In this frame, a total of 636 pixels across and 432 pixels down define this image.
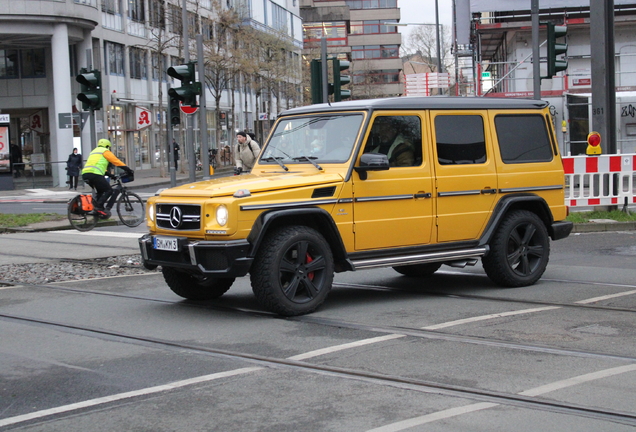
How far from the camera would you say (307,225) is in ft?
26.7

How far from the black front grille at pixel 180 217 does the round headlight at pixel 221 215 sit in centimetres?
21

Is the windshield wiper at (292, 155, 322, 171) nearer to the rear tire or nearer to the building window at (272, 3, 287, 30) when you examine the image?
the rear tire

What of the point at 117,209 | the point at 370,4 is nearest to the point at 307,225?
the point at 117,209

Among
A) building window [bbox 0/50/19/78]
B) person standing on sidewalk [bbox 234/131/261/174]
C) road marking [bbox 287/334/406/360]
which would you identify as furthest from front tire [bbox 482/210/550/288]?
building window [bbox 0/50/19/78]

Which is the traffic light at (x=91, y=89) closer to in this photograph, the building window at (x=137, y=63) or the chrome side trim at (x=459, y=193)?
the chrome side trim at (x=459, y=193)

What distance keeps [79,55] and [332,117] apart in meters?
38.7

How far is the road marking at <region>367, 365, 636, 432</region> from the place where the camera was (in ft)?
15.4

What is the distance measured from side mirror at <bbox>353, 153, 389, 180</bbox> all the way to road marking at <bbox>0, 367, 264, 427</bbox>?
280 cm

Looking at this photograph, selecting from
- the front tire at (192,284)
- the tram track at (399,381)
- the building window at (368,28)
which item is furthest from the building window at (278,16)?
the tram track at (399,381)

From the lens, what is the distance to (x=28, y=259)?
12695mm

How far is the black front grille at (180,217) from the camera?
25.5 ft

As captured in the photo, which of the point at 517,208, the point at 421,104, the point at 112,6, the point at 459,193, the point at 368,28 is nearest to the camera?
the point at 421,104

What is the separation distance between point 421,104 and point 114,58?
4347 centimetres

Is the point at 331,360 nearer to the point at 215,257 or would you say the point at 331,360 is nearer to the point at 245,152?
the point at 215,257
